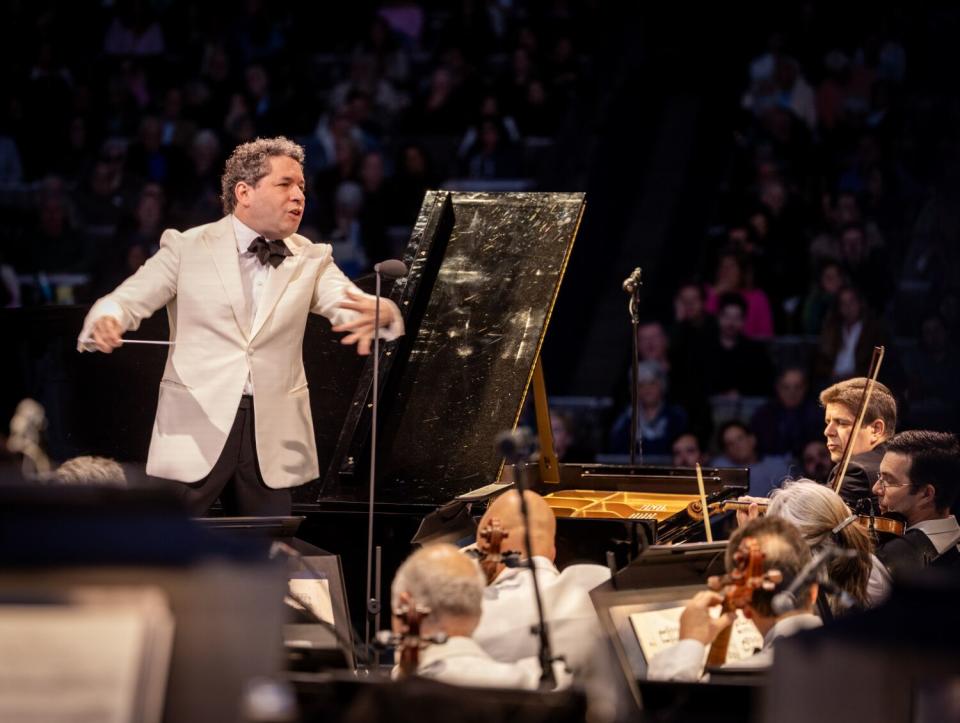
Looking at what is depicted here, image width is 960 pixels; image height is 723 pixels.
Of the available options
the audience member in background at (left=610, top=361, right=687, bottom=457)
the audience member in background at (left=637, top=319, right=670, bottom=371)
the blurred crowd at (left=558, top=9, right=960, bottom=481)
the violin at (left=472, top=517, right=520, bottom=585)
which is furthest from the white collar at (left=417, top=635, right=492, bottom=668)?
the audience member in background at (left=637, top=319, right=670, bottom=371)

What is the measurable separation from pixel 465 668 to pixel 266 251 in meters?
1.86

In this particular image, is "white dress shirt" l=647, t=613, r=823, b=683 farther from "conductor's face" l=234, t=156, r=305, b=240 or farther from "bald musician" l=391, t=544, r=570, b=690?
"conductor's face" l=234, t=156, r=305, b=240

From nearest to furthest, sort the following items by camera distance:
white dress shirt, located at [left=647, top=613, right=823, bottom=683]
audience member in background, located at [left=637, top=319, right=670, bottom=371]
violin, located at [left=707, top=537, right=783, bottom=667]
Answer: white dress shirt, located at [left=647, top=613, right=823, bottom=683]
violin, located at [left=707, top=537, right=783, bottom=667]
audience member in background, located at [left=637, top=319, right=670, bottom=371]

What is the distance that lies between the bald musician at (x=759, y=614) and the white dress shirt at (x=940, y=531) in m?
1.34

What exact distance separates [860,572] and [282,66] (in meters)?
8.16

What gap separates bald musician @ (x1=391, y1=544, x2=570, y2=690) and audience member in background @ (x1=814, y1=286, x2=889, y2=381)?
5.47m

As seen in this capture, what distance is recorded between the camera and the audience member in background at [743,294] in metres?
8.84

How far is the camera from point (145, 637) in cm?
245

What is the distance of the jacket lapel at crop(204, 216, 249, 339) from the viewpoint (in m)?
4.49

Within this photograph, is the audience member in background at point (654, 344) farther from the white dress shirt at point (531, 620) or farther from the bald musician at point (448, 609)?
the bald musician at point (448, 609)

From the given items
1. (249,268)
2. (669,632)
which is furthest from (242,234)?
(669,632)

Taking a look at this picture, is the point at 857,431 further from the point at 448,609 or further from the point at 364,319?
the point at 448,609

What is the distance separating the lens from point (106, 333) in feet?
13.6

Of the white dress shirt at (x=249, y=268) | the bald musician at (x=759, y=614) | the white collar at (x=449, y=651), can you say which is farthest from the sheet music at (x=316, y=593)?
the white collar at (x=449, y=651)
